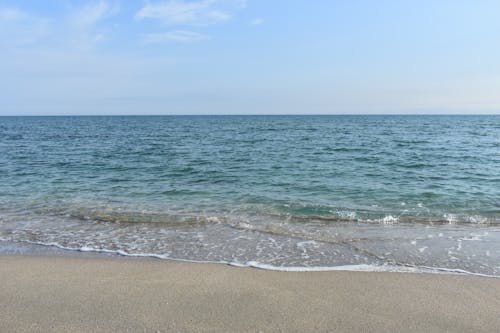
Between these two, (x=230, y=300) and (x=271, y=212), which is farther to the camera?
(x=271, y=212)

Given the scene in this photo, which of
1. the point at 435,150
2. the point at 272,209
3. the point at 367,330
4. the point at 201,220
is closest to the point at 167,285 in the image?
the point at 367,330

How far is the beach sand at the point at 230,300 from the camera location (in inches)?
154

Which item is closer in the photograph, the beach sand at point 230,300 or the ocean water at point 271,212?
the beach sand at point 230,300

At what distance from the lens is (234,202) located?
10.8 metres

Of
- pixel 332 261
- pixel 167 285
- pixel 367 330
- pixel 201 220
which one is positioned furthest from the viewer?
pixel 201 220

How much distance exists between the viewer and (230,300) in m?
4.48

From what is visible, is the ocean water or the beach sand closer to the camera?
the beach sand

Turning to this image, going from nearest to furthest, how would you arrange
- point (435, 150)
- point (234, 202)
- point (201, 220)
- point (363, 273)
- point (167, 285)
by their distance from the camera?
1. point (167, 285)
2. point (363, 273)
3. point (201, 220)
4. point (234, 202)
5. point (435, 150)

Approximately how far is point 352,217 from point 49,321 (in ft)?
22.9

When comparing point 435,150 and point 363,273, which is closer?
point 363,273

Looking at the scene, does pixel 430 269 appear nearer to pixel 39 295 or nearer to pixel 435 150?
pixel 39 295

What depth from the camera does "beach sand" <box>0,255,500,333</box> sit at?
12.8 feet

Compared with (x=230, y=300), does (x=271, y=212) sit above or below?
below

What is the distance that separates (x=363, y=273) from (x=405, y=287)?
0.66 m
